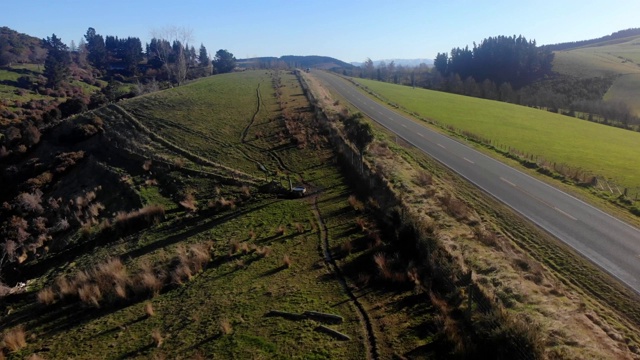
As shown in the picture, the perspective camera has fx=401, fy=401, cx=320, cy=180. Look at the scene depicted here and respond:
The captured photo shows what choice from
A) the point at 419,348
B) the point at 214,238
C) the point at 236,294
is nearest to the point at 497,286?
the point at 419,348

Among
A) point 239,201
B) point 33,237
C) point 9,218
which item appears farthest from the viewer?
point 9,218

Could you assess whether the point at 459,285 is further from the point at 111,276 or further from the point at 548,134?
the point at 548,134

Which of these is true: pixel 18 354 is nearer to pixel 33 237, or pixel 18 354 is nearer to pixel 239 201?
pixel 239 201

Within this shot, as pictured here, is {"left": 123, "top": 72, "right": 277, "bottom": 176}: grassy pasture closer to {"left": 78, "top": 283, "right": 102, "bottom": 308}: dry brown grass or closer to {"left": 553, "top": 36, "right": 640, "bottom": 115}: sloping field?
{"left": 78, "top": 283, "right": 102, "bottom": 308}: dry brown grass

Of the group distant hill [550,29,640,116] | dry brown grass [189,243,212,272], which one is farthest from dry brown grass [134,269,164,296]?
distant hill [550,29,640,116]

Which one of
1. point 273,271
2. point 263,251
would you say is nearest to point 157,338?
point 273,271

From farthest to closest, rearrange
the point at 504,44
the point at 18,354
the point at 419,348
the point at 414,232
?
the point at 504,44 → the point at 414,232 → the point at 18,354 → the point at 419,348
